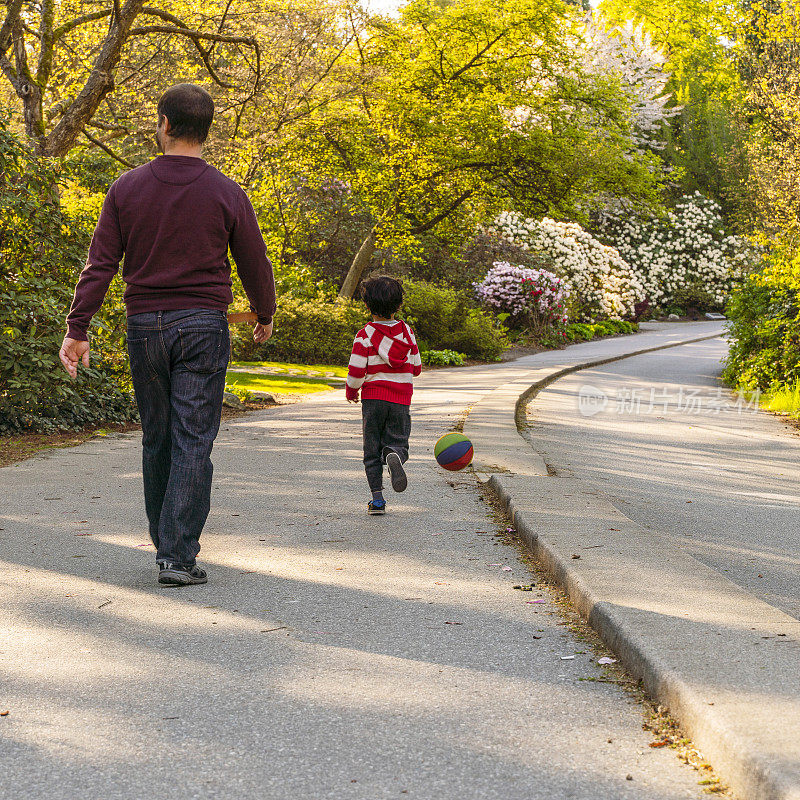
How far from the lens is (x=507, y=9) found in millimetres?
23031

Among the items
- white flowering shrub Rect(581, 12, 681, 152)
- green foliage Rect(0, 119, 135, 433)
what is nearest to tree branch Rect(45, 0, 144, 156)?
green foliage Rect(0, 119, 135, 433)

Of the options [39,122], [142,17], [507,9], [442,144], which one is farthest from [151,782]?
[507,9]

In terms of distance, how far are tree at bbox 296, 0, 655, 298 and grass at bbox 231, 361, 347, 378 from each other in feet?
13.4

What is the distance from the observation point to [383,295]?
6.18 meters

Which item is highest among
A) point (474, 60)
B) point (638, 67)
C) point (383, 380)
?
point (638, 67)

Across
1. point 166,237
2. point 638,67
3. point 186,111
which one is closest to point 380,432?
point 166,237

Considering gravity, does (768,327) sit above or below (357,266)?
below

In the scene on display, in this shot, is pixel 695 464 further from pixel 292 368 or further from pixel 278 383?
pixel 292 368

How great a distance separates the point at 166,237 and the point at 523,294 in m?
25.8

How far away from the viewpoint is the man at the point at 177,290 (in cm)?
437

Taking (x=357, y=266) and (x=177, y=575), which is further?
(x=357, y=266)

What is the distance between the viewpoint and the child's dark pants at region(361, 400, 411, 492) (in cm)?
630

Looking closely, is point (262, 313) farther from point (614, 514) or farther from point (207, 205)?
point (614, 514)

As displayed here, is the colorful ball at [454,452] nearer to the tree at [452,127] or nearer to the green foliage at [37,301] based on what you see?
the green foliage at [37,301]
